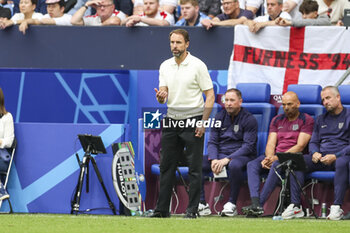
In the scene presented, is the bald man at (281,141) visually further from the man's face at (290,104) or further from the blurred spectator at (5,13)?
the blurred spectator at (5,13)

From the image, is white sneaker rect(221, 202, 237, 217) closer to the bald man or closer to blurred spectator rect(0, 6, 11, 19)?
the bald man

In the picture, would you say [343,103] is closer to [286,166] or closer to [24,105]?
[286,166]

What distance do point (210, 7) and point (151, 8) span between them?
1.04 m

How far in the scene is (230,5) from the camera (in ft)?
43.4

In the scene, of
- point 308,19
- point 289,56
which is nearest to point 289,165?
point 289,56

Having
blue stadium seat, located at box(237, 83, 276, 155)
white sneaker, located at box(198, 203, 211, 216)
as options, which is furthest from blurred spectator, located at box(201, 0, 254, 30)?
white sneaker, located at box(198, 203, 211, 216)

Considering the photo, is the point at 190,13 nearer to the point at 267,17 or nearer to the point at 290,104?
the point at 267,17

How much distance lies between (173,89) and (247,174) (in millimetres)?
1925

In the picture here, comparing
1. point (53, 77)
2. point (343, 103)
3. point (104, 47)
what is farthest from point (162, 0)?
point (343, 103)

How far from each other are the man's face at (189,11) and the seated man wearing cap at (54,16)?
6.43ft

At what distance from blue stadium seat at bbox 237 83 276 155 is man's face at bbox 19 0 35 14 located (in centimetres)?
416

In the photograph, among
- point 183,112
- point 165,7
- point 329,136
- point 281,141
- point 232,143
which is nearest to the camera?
point 183,112

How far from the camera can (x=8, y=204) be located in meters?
11.3

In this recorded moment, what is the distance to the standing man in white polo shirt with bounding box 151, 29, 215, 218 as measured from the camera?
9.61 metres
